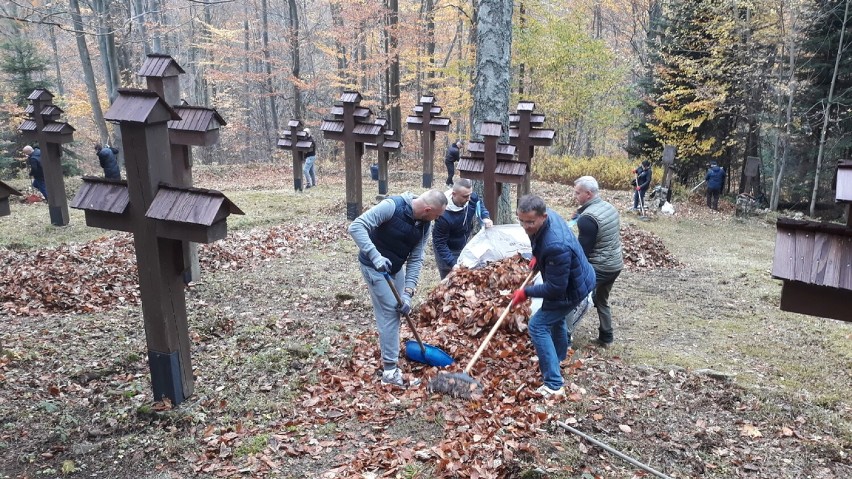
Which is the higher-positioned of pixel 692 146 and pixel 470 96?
pixel 470 96

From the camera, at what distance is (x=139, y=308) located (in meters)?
7.65

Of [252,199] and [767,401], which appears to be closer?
[767,401]

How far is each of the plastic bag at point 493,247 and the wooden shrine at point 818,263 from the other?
479 cm

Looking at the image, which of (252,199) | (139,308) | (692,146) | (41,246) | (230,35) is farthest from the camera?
(230,35)

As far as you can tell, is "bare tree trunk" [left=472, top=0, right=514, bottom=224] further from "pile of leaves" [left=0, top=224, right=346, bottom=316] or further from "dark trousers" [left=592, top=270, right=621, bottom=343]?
"pile of leaves" [left=0, top=224, right=346, bottom=316]

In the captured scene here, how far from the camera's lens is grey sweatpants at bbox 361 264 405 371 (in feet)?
17.5

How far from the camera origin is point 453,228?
298 inches

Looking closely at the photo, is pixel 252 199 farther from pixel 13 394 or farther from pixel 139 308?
pixel 13 394

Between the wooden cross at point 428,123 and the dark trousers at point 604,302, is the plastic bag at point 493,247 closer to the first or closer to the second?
the dark trousers at point 604,302

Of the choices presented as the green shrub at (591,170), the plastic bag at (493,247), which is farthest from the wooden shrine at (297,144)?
the plastic bag at (493,247)

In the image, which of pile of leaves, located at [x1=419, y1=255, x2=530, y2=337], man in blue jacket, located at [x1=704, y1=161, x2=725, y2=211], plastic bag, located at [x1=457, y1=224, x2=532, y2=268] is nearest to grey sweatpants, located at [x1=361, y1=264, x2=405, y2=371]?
pile of leaves, located at [x1=419, y1=255, x2=530, y2=337]

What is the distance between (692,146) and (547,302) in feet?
63.0

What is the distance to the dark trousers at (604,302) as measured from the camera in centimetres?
Answer: 630

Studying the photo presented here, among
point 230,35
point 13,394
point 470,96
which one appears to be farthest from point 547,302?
point 230,35
